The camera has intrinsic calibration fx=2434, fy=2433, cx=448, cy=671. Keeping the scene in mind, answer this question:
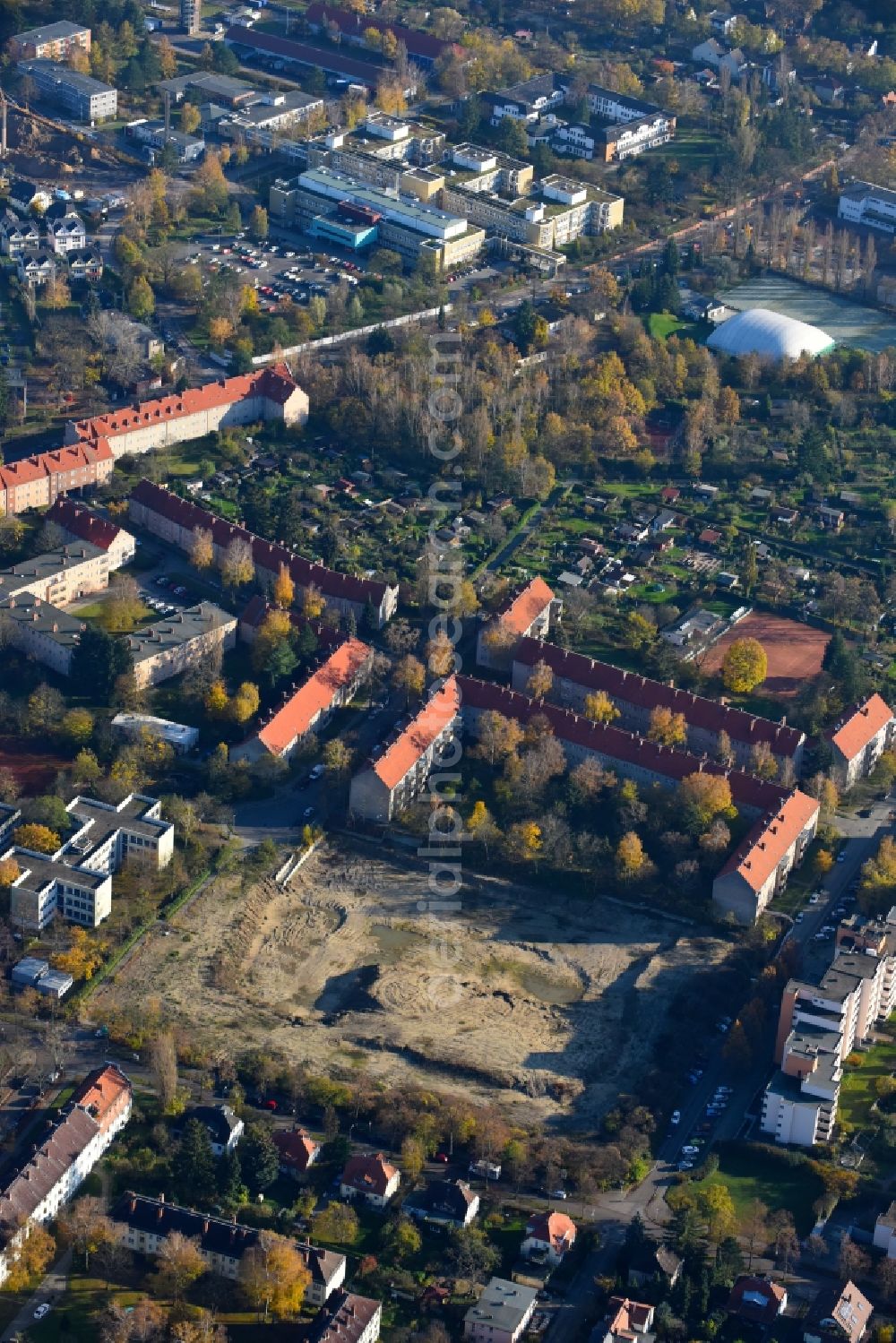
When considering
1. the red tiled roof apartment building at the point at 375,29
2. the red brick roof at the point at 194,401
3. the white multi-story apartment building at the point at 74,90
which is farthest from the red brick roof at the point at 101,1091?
the red tiled roof apartment building at the point at 375,29

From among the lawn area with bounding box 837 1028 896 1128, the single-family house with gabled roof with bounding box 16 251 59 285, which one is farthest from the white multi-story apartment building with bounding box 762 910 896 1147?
the single-family house with gabled roof with bounding box 16 251 59 285

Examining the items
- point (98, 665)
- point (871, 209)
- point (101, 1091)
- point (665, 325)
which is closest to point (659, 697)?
point (98, 665)

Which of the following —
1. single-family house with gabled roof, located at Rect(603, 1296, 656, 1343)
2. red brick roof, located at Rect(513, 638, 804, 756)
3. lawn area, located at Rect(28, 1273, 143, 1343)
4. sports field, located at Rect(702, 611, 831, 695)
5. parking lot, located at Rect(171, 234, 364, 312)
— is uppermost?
red brick roof, located at Rect(513, 638, 804, 756)

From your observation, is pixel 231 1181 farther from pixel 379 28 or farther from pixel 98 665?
pixel 379 28

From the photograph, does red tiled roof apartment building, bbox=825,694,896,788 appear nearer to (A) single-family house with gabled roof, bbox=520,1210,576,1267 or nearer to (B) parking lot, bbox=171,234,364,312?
(A) single-family house with gabled roof, bbox=520,1210,576,1267

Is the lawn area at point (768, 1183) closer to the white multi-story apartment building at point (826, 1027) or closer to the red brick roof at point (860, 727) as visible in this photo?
the white multi-story apartment building at point (826, 1027)

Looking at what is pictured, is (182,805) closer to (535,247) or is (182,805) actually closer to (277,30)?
(535,247)
